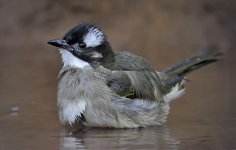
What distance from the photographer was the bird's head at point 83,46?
7309 millimetres

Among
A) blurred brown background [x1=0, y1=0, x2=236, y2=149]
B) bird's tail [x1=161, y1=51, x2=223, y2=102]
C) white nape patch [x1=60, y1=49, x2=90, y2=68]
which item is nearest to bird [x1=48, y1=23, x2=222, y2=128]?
white nape patch [x1=60, y1=49, x2=90, y2=68]

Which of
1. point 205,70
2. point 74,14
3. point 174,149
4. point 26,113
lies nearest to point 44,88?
point 26,113

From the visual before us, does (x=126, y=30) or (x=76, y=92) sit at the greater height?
(x=126, y=30)

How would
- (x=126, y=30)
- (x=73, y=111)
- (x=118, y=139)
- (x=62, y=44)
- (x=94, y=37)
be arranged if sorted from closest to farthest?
1. (x=118, y=139)
2. (x=73, y=111)
3. (x=62, y=44)
4. (x=94, y=37)
5. (x=126, y=30)

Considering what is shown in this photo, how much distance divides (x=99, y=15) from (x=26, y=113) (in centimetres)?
767

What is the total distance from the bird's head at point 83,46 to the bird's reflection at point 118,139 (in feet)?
2.15

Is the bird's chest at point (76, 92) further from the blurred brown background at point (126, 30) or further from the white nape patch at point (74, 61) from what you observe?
the blurred brown background at point (126, 30)

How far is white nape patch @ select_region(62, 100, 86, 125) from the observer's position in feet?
23.4

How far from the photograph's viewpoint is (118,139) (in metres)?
6.64

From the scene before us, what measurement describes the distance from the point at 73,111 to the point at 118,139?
0.66 m

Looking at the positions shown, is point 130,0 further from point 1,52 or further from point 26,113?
point 26,113

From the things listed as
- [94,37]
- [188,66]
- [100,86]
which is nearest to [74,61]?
[94,37]

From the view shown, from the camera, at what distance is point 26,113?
8062 millimetres

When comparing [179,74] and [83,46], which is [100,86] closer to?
[83,46]
